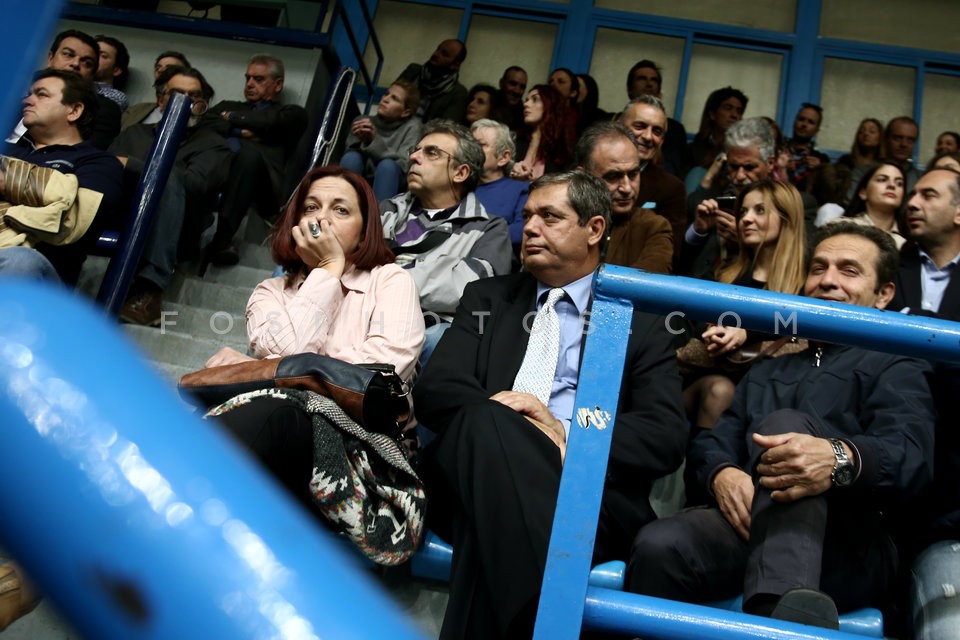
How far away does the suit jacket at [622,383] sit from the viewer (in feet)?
5.79

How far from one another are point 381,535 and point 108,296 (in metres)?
1.34

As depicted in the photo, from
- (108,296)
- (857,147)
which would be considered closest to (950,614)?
(108,296)

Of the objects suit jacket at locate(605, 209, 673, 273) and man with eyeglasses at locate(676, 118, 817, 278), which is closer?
suit jacket at locate(605, 209, 673, 273)

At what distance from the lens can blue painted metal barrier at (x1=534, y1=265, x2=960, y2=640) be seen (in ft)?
3.09

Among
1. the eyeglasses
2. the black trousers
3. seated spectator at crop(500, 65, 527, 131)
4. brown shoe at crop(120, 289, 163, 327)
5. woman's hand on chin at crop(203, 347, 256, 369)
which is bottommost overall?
the black trousers

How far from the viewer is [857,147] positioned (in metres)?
5.07

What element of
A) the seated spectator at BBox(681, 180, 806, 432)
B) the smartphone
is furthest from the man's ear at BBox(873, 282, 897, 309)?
the smartphone

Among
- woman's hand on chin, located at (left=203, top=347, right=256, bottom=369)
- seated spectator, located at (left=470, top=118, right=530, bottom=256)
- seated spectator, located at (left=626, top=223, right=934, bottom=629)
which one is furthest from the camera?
seated spectator, located at (left=470, top=118, right=530, bottom=256)

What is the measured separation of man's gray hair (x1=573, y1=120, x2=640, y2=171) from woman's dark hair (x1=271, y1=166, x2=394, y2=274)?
0.98m

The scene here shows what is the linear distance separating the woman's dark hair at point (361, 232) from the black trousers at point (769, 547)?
1.06m

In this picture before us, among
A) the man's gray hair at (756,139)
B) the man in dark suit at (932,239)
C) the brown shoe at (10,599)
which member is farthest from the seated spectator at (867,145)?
the brown shoe at (10,599)

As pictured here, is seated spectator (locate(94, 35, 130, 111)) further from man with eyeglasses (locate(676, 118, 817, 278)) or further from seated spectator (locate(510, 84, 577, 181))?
man with eyeglasses (locate(676, 118, 817, 278))

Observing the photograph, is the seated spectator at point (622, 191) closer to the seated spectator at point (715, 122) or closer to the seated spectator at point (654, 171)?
Answer: the seated spectator at point (654, 171)

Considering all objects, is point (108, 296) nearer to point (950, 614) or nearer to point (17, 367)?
point (950, 614)
